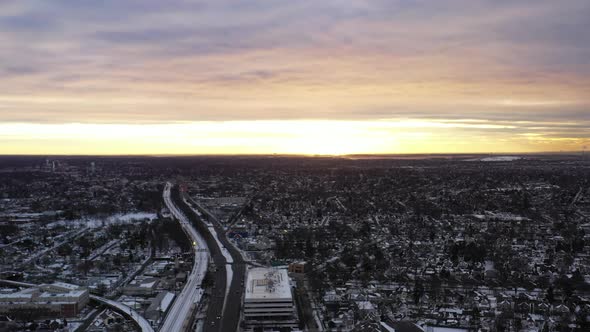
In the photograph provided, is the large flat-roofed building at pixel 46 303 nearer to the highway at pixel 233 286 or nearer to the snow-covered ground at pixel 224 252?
the highway at pixel 233 286

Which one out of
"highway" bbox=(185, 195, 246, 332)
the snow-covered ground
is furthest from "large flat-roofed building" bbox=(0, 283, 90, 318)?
the snow-covered ground

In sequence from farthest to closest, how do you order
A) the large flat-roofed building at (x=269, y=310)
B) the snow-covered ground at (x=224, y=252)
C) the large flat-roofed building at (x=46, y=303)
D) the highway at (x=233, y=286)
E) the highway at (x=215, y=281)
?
the snow-covered ground at (x=224, y=252) < the large flat-roofed building at (x=46, y=303) < the highway at (x=233, y=286) < the highway at (x=215, y=281) < the large flat-roofed building at (x=269, y=310)

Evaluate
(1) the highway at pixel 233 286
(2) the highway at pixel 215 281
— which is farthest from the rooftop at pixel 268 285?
(2) the highway at pixel 215 281

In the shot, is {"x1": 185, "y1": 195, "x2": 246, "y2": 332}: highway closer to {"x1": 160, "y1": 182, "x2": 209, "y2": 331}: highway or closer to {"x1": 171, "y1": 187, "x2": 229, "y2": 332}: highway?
{"x1": 171, "y1": 187, "x2": 229, "y2": 332}: highway

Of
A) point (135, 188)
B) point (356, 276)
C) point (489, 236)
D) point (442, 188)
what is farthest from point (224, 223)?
point (442, 188)

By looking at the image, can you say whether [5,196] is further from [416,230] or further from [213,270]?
[416,230]
